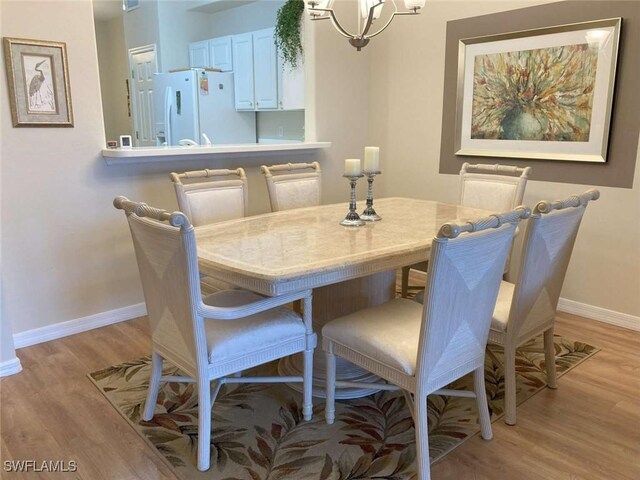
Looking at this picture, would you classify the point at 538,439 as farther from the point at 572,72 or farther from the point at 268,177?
the point at 572,72

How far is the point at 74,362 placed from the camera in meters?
2.73

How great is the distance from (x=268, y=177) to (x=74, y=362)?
152 centimetres

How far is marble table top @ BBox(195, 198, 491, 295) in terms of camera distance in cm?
179

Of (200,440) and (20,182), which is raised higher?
(20,182)

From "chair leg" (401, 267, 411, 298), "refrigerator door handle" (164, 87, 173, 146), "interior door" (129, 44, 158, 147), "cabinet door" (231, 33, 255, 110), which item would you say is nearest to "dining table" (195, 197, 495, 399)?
"chair leg" (401, 267, 411, 298)

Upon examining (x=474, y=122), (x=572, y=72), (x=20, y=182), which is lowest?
(x=20, y=182)

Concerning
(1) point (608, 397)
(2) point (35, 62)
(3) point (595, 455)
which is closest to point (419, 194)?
(1) point (608, 397)

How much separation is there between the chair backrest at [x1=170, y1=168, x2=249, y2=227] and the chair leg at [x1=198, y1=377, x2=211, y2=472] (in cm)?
118

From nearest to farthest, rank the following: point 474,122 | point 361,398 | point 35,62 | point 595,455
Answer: point 595,455 < point 361,398 < point 35,62 < point 474,122

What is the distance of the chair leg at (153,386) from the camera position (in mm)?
2121

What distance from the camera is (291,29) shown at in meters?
4.11

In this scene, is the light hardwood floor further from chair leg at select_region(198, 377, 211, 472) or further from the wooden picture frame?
the wooden picture frame

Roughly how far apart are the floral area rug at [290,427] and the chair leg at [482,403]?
8 centimetres

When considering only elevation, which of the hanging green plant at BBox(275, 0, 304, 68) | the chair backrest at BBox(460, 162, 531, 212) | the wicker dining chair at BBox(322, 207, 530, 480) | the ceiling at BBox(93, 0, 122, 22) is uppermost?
the ceiling at BBox(93, 0, 122, 22)
